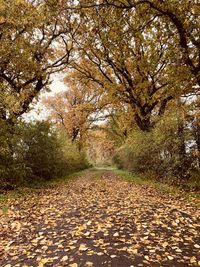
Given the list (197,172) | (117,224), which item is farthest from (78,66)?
(117,224)

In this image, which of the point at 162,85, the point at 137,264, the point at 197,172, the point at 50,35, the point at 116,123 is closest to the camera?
the point at 137,264

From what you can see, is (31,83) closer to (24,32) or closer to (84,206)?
(24,32)

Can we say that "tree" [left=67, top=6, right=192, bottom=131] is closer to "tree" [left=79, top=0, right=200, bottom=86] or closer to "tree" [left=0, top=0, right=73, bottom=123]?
"tree" [left=0, top=0, right=73, bottom=123]

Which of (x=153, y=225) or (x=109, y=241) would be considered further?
(x=153, y=225)

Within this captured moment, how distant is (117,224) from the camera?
8.17 m

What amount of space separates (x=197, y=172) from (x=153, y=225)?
8.13 m

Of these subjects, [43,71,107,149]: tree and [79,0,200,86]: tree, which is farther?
[43,71,107,149]: tree

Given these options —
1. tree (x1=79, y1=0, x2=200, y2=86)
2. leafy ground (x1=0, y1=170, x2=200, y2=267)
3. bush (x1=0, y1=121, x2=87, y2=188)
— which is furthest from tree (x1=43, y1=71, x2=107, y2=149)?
leafy ground (x1=0, y1=170, x2=200, y2=267)

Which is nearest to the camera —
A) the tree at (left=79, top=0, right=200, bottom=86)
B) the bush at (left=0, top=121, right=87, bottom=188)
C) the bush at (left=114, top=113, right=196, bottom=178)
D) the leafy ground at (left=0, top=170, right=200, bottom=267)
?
the leafy ground at (left=0, top=170, right=200, bottom=267)

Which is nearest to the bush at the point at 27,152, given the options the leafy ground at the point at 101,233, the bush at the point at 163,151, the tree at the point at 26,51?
the tree at the point at 26,51

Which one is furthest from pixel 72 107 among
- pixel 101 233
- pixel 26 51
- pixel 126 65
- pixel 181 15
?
pixel 101 233

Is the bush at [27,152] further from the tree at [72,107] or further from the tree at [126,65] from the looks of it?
the tree at [72,107]

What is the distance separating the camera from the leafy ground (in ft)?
18.9

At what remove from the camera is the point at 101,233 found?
7336mm
